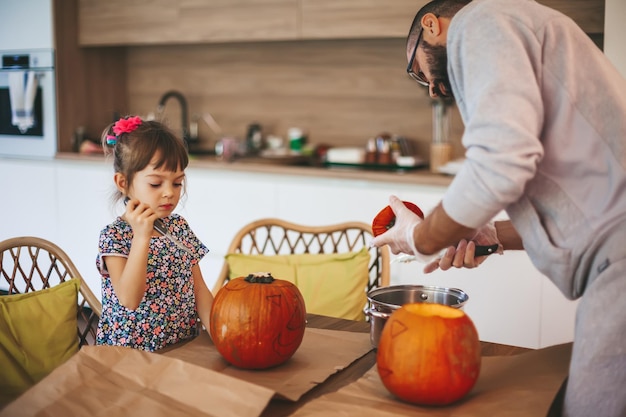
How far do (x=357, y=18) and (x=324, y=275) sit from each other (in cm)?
160

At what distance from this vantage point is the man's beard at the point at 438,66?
1.38m

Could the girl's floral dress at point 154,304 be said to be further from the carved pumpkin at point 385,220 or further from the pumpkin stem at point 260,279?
the carved pumpkin at point 385,220

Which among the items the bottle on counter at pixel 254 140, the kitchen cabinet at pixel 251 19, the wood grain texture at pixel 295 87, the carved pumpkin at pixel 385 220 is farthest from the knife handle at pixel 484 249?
the bottle on counter at pixel 254 140

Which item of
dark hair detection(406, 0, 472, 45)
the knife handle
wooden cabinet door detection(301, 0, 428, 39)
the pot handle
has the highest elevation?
wooden cabinet door detection(301, 0, 428, 39)

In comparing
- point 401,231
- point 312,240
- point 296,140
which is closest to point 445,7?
point 401,231

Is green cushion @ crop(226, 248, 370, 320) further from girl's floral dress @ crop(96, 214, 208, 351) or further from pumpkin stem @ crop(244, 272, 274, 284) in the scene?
pumpkin stem @ crop(244, 272, 274, 284)

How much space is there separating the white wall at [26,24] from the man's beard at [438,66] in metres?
3.14

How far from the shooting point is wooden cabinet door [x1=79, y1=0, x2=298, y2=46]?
3582mm

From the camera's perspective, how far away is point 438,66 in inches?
54.9

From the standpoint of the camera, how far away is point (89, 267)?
4000 millimetres

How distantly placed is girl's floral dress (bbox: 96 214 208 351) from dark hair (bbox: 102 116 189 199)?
125mm

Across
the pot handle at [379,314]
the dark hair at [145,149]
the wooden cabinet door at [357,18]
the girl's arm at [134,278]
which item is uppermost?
the wooden cabinet door at [357,18]

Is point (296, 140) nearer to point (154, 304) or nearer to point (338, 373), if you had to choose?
point (154, 304)

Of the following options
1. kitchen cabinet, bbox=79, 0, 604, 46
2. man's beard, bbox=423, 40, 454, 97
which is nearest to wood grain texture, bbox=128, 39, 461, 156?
kitchen cabinet, bbox=79, 0, 604, 46
